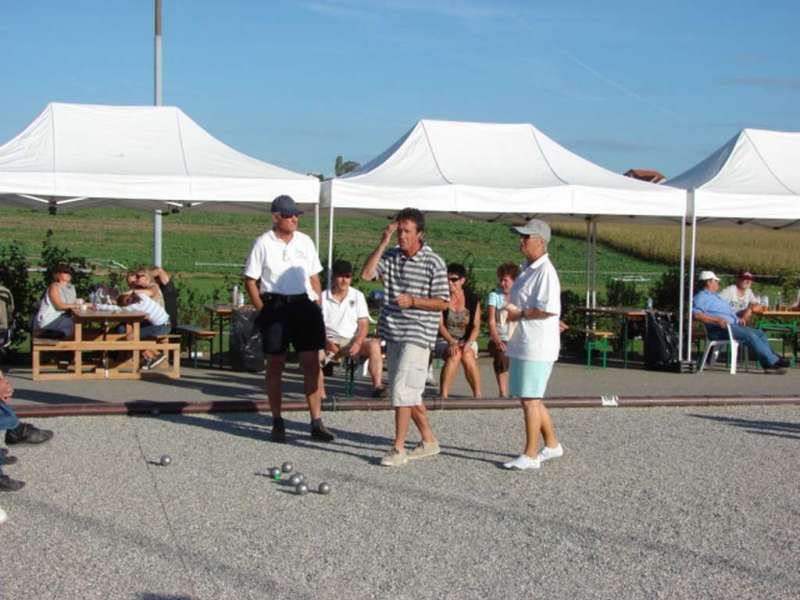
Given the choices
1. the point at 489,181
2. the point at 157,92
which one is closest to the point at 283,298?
the point at 489,181

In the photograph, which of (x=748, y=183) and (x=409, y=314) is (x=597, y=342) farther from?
(x=409, y=314)

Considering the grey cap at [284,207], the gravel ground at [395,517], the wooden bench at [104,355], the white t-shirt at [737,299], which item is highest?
the grey cap at [284,207]

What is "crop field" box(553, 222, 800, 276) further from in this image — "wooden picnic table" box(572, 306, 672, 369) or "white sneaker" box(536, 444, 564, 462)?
"white sneaker" box(536, 444, 564, 462)

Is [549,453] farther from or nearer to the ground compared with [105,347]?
nearer to the ground

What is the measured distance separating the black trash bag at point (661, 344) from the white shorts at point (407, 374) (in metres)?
6.79

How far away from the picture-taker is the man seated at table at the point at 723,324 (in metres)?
14.0

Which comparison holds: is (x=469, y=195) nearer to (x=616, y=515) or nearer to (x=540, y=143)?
(x=540, y=143)

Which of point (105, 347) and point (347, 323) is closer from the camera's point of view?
point (347, 323)

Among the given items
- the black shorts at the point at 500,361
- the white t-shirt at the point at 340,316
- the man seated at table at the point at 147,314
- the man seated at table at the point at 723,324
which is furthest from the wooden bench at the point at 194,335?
the man seated at table at the point at 723,324

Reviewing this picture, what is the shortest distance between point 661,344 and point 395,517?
8329 mm

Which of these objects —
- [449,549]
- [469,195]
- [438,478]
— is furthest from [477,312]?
[449,549]

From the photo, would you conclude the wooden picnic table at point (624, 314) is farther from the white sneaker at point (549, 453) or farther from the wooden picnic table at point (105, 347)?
the white sneaker at point (549, 453)

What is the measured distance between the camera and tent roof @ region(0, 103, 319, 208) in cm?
1209

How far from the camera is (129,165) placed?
41.3 ft
